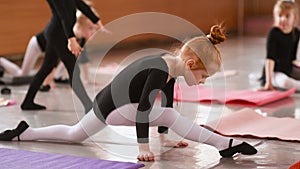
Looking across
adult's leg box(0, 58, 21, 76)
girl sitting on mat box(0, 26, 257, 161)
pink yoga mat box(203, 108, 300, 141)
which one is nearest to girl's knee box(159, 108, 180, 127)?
girl sitting on mat box(0, 26, 257, 161)

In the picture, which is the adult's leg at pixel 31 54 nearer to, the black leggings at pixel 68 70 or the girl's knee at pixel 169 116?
the black leggings at pixel 68 70

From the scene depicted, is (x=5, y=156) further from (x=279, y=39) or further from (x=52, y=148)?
(x=279, y=39)

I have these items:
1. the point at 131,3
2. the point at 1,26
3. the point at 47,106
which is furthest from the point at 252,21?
the point at 47,106

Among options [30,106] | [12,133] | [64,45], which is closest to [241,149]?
[12,133]

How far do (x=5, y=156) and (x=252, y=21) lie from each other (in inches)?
278

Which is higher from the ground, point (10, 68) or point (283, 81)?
point (10, 68)

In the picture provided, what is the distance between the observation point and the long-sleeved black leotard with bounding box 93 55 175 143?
2527mm

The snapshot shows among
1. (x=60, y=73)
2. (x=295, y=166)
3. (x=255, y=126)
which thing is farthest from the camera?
(x=60, y=73)

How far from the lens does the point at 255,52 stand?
6.56 meters

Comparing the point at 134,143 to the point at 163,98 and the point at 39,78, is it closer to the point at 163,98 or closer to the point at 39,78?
the point at 163,98

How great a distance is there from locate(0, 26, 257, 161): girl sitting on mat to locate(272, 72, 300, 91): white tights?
68.5 inches

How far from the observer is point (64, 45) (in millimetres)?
3596

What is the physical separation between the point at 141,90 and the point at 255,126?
0.77 meters

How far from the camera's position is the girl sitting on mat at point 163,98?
2.51 metres
